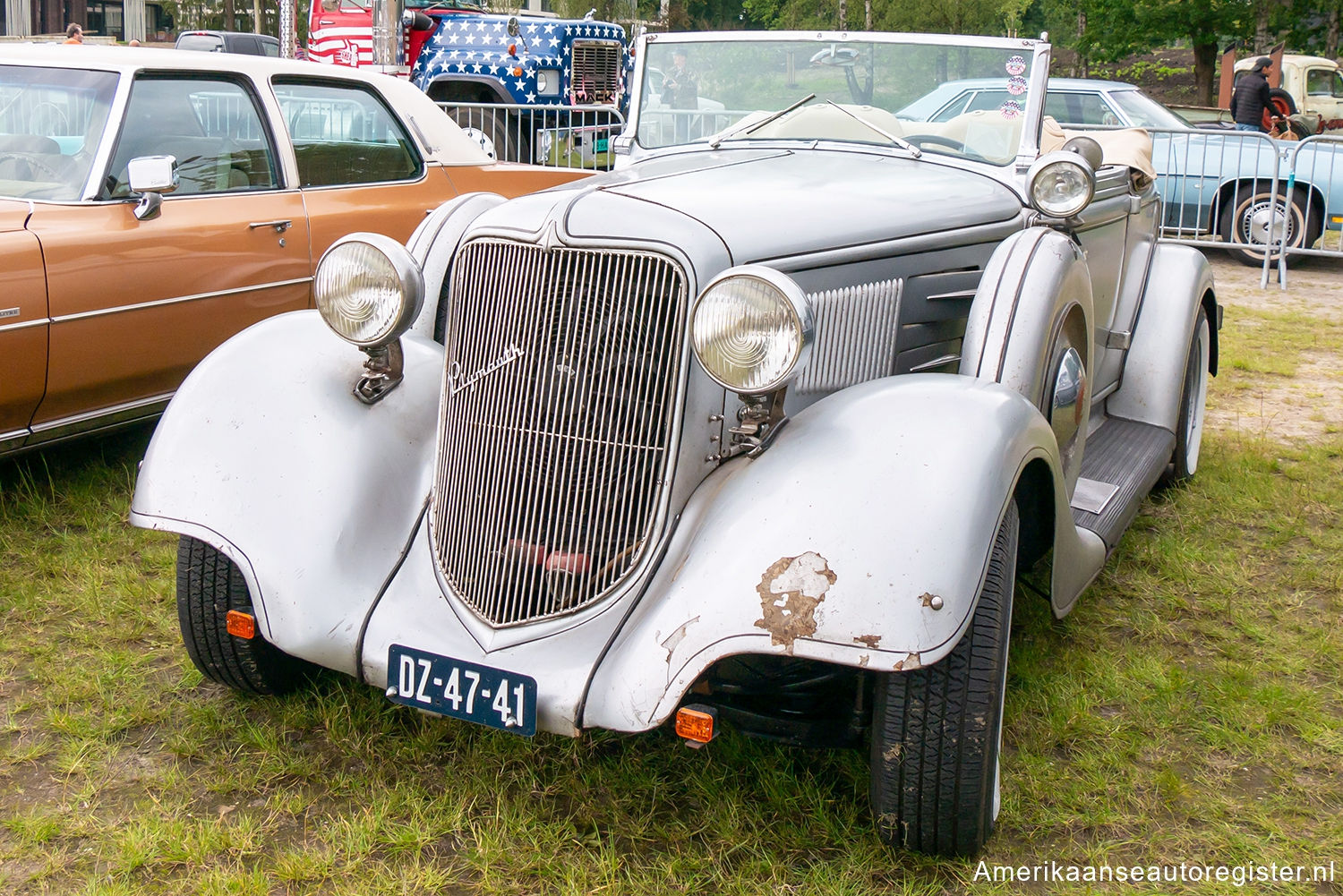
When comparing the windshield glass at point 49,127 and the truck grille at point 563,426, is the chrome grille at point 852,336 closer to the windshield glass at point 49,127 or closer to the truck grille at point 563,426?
the truck grille at point 563,426

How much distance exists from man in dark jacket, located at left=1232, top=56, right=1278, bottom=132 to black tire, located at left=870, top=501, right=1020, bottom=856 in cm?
1331

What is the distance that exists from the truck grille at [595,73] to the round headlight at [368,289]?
1133 centimetres

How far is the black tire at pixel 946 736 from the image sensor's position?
2.34 meters

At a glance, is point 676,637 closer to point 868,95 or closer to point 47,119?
point 868,95

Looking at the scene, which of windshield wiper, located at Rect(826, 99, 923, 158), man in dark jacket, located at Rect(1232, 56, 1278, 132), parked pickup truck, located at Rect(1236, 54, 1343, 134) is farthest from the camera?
parked pickup truck, located at Rect(1236, 54, 1343, 134)

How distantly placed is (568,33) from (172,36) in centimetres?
4057

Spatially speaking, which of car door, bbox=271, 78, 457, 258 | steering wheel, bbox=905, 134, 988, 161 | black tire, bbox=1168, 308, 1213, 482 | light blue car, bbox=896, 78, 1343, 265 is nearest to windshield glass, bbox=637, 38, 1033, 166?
steering wheel, bbox=905, 134, 988, 161

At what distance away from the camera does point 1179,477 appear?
500 centimetres

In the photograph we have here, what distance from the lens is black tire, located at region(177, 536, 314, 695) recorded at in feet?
9.48

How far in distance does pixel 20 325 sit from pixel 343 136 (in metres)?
2.09

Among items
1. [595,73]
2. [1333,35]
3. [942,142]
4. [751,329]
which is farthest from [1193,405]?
[1333,35]

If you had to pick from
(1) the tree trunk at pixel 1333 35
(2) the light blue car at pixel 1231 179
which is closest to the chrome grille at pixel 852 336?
(2) the light blue car at pixel 1231 179

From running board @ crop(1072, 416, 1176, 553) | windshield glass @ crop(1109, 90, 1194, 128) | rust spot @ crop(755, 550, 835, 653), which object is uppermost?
windshield glass @ crop(1109, 90, 1194, 128)

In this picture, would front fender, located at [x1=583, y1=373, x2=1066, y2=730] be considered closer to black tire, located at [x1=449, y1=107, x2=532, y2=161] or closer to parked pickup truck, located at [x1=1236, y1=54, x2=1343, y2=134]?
black tire, located at [x1=449, y1=107, x2=532, y2=161]
